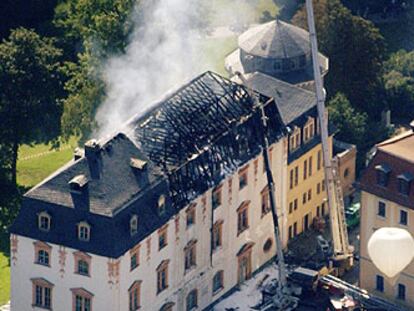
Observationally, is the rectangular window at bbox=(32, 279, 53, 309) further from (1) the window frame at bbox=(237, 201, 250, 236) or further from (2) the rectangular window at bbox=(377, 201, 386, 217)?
(2) the rectangular window at bbox=(377, 201, 386, 217)

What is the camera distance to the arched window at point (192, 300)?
174250 mm

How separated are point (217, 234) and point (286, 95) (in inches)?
794

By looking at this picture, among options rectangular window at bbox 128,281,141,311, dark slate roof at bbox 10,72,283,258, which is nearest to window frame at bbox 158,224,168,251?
dark slate roof at bbox 10,72,283,258

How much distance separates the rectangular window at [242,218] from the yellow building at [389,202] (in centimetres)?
1084

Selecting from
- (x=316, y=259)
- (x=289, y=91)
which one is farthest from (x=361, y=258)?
(x=289, y=91)

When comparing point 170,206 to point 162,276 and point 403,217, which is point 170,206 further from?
point 403,217

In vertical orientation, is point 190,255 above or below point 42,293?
above

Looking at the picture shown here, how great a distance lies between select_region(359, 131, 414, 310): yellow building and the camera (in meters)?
175

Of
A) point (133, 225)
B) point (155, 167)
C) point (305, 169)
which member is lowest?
point (133, 225)

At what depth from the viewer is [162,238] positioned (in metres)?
168

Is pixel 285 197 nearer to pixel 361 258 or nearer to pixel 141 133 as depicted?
pixel 361 258

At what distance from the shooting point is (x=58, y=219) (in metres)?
163

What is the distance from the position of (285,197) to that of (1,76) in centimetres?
3318

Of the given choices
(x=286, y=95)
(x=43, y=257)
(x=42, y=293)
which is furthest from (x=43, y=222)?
(x=286, y=95)
